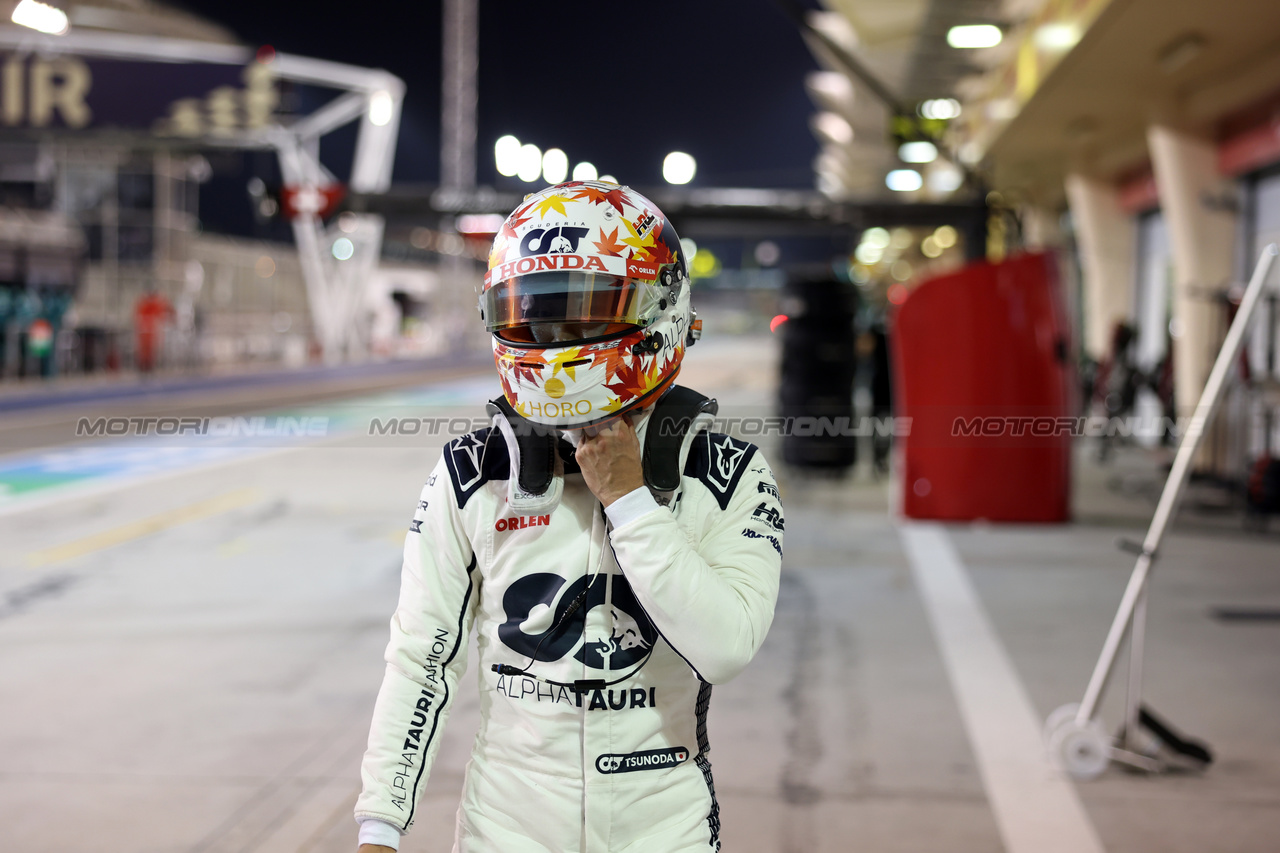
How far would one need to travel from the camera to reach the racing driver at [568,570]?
5.73ft

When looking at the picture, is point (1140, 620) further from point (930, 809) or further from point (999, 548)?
point (999, 548)

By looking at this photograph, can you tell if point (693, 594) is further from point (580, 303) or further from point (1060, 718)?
point (1060, 718)

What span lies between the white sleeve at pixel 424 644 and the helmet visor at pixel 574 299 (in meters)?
0.30

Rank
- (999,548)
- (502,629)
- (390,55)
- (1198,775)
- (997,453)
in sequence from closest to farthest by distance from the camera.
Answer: (502,629), (1198,775), (999,548), (997,453), (390,55)

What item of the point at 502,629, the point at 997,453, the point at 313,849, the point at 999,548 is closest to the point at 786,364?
the point at 997,453

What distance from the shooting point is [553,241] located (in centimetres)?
176

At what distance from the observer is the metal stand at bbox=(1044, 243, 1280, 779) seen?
3998 mm

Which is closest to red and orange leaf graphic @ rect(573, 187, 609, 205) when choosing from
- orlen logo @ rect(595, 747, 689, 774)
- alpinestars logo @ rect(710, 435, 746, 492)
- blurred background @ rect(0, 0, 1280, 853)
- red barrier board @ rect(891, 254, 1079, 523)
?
alpinestars logo @ rect(710, 435, 746, 492)

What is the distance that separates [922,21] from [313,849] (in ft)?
49.0

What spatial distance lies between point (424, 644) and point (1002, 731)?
11.1 ft

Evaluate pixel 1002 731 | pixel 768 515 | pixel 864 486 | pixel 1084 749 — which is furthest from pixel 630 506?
pixel 864 486

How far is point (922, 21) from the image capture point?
15477mm

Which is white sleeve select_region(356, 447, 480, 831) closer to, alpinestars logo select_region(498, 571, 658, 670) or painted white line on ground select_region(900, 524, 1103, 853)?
alpinestars logo select_region(498, 571, 658, 670)

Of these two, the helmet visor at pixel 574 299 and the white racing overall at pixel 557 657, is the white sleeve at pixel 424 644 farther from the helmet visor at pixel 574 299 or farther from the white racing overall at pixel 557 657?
the helmet visor at pixel 574 299
